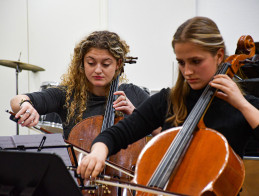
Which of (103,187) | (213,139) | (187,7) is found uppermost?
(187,7)

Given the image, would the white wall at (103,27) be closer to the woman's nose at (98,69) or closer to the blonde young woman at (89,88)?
the blonde young woman at (89,88)

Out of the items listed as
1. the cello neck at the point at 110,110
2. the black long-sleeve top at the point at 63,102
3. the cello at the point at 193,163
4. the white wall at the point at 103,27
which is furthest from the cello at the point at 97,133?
the white wall at the point at 103,27

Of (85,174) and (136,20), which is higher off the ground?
(136,20)

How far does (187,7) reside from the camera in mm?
3389

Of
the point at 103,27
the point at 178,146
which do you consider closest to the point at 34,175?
the point at 178,146

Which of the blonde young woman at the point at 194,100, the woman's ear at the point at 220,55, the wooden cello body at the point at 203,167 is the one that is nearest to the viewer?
the wooden cello body at the point at 203,167

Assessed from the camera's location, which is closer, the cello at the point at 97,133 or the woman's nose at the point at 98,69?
the cello at the point at 97,133

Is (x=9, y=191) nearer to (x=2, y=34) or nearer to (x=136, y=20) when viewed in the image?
(x=136, y=20)

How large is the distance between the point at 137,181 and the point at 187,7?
2699 millimetres

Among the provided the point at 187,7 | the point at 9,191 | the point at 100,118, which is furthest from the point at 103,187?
the point at 187,7

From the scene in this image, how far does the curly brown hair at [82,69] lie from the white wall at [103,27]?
5.15ft

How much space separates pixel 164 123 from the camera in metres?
1.35

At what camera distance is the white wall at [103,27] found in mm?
3303

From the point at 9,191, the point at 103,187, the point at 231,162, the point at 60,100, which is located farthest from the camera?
the point at 60,100
